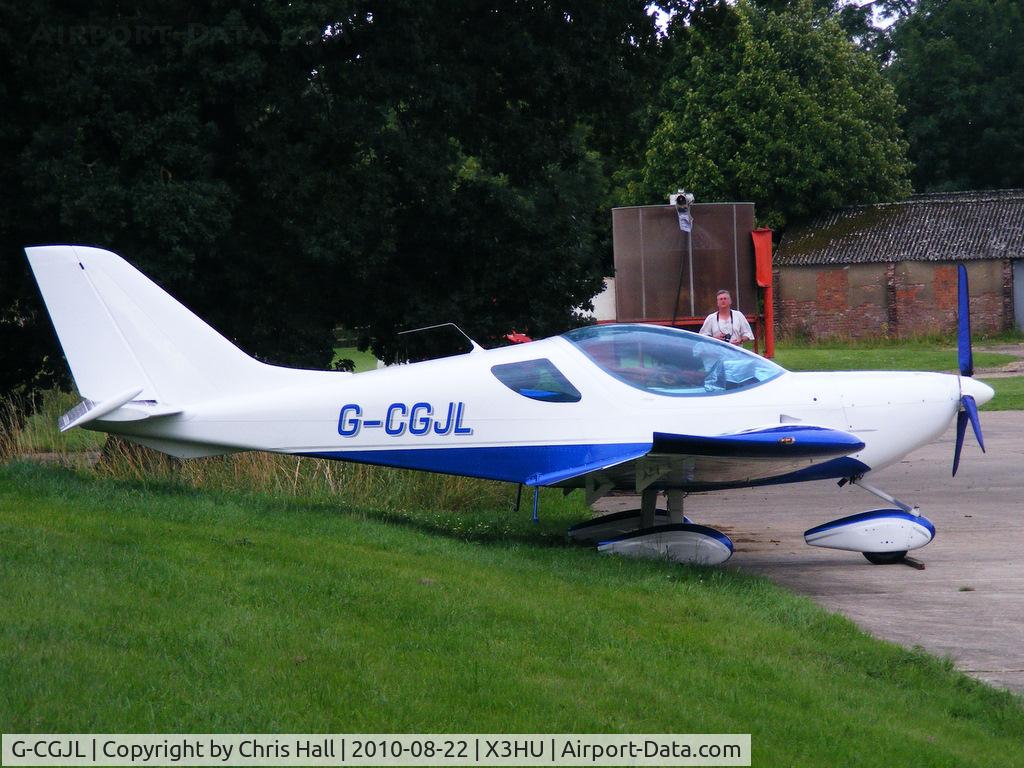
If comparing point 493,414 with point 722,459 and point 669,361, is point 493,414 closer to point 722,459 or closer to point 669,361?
point 669,361

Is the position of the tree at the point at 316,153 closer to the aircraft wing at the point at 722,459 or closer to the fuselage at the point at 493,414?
the fuselage at the point at 493,414

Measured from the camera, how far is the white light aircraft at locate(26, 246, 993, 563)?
925 centimetres

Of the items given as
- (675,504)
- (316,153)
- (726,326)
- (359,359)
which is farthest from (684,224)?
(359,359)

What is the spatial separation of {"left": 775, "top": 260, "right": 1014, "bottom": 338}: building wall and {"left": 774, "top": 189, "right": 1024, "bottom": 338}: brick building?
0.04 m

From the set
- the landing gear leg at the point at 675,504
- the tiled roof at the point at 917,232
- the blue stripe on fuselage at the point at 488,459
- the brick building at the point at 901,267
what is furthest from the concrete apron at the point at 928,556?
→ the tiled roof at the point at 917,232

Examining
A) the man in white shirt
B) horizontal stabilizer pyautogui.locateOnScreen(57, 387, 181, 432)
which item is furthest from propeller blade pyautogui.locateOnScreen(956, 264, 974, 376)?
horizontal stabilizer pyautogui.locateOnScreen(57, 387, 181, 432)

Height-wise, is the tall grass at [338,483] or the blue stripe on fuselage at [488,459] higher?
the blue stripe on fuselage at [488,459]

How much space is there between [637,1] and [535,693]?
1154 centimetres

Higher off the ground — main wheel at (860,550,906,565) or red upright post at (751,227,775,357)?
red upright post at (751,227,775,357)

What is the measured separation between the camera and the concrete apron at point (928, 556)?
728 centimetres

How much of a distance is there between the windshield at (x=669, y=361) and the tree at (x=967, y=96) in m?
53.9

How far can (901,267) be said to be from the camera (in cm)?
4488
